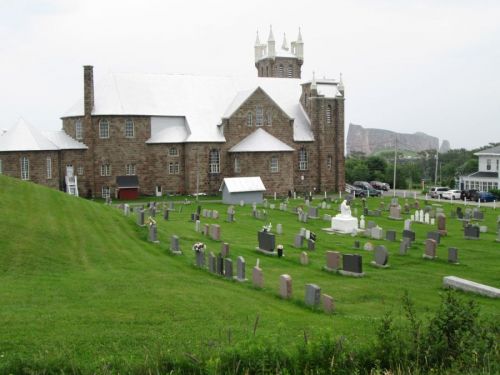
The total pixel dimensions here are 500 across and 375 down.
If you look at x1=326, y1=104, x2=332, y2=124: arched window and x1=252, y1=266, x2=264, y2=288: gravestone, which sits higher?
x1=326, y1=104, x2=332, y2=124: arched window

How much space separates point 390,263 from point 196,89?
4114 cm

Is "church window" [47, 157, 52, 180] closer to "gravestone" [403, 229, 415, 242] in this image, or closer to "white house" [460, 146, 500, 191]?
"gravestone" [403, 229, 415, 242]

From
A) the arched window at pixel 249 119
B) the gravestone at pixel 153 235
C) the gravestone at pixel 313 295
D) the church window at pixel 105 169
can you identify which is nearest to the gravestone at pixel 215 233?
the gravestone at pixel 153 235

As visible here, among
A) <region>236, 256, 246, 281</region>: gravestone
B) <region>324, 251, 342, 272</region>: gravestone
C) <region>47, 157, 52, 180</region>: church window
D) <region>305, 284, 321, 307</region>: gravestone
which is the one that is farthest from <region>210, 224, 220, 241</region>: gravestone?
<region>47, 157, 52, 180</region>: church window

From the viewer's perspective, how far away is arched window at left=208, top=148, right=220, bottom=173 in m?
57.2

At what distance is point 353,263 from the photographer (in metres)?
21.1

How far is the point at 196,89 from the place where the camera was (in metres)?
61.2

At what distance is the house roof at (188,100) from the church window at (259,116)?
1.81 m

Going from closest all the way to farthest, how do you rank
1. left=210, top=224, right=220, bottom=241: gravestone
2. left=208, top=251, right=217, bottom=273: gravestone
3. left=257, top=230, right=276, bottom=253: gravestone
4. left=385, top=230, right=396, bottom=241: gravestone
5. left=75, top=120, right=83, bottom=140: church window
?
left=208, top=251, right=217, bottom=273: gravestone → left=257, top=230, right=276, bottom=253: gravestone → left=210, top=224, right=220, bottom=241: gravestone → left=385, top=230, right=396, bottom=241: gravestone → left=75, top=120, right=83, bottom=140: church window

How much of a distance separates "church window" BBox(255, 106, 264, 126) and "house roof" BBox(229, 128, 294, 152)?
0.71 m

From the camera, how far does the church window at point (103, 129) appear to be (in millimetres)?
54797

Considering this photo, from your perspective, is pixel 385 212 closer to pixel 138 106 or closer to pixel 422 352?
pixel 138 106


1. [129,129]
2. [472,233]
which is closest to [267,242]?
[472,233]

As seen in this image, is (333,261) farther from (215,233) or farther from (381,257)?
(215,233)
